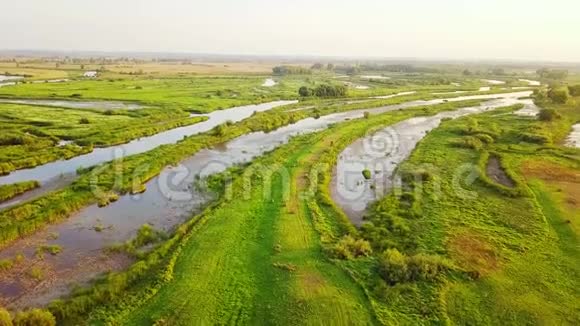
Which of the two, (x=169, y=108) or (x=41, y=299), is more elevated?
(x=169, y=108)

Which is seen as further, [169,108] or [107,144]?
[169,108]

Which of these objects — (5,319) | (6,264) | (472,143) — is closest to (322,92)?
(472,143)

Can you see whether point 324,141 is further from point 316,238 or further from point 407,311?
point 407,311

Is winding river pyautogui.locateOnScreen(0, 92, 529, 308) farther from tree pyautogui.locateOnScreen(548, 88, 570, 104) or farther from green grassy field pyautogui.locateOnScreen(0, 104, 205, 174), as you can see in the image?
tree pyautogui.locateOnScreen(548, 88, 570, 104)

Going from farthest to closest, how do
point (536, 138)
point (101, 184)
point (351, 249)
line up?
point (536, 138) < point (101, 184) < point (351, 249)

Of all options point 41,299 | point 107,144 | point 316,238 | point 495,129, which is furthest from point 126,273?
point 495,129

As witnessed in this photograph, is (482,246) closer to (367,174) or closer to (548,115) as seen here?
(367,174)

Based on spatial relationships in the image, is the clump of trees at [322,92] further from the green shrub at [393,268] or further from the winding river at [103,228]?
the green shrub at [393,268]

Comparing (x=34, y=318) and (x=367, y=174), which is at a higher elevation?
(x=367, y=174)
